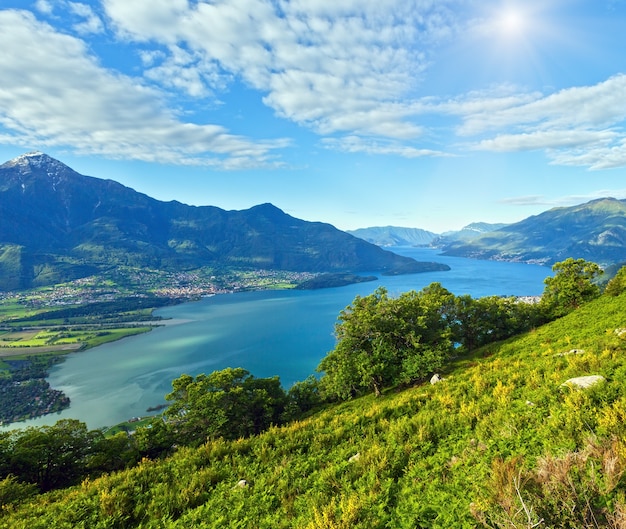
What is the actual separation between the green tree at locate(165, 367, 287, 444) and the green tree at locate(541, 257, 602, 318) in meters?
38.0

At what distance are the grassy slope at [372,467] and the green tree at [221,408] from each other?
45.8ft

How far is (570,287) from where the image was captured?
41.2 m

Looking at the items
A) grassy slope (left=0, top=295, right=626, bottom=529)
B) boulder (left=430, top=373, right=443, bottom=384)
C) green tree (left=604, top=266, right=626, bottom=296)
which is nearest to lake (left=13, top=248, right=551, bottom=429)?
green tree (left=604, top=266, right=626, bottom=296)

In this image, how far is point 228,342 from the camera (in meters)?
140

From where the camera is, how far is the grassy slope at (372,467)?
7.74 metres

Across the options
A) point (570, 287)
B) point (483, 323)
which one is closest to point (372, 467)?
point (483, 323)

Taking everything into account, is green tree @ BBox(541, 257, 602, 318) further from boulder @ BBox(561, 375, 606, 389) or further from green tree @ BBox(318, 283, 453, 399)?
boulder @ BBox(561, 375, 606, 389)

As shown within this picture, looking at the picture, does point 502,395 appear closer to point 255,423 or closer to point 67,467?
point 255,423

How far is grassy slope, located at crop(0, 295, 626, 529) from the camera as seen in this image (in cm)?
774

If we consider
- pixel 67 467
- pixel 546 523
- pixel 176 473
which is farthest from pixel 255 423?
pixel 546 523

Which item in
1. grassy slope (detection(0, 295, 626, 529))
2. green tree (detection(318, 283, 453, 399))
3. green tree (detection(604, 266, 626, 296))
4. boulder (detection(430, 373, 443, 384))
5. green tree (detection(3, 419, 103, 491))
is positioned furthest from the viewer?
green tree (detection(604, 266, 626, 296))

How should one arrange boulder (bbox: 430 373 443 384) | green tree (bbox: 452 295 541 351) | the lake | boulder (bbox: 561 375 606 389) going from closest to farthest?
boulder (bbox: 561 375 606 389) < boulder (bbox: 430 373 443 384) < green tree (bbox: 452 295 541 351) < the lake

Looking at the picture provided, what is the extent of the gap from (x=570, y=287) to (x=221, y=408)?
4480cm

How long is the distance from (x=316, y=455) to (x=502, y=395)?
27.4ft
